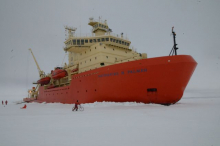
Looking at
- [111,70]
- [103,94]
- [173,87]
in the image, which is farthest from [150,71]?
[103,94]

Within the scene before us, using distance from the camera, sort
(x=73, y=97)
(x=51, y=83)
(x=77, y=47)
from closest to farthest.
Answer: (x=73, y=97) < (x=77, y=47) < (x=51, y=83)

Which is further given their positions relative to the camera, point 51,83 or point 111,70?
→ point 51,83

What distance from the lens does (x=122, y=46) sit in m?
22.8

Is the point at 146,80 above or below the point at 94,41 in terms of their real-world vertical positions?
below

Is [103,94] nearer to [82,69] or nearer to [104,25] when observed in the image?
[82,69]

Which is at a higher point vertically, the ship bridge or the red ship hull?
the ship bridge

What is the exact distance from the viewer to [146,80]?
43.5ft

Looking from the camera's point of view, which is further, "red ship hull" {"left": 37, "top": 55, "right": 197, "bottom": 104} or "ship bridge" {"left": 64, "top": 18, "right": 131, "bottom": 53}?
"ship bridge" {"left": 64, "top": 18, "right": 131, "bottom": 53}

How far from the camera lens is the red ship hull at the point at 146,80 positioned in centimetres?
1263

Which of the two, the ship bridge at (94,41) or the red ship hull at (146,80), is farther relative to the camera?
the ship bridge at (94,41)

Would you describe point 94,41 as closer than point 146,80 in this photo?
No

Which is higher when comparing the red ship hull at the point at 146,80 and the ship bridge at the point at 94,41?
the ship bridge at the point at 94,41

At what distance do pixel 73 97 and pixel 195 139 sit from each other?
1912 cm

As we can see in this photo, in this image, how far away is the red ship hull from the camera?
12633 millimetres
